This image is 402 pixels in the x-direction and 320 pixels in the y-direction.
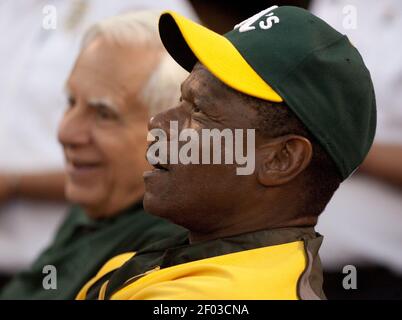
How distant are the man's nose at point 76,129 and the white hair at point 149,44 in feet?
0.56

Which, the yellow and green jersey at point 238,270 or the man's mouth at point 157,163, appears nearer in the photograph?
the yellow and green jersey at point 238,270

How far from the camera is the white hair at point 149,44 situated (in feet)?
8.59

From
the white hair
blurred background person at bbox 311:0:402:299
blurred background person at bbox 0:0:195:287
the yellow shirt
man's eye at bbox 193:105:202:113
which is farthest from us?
blurred background person at bbox 0:0:195:287

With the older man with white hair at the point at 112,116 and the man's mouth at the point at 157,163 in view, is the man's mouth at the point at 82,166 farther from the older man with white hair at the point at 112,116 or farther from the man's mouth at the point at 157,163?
the man's mouth at the point at 157,163

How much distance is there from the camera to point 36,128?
11.6 feet

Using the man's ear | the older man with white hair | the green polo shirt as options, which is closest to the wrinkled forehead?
the man's ear

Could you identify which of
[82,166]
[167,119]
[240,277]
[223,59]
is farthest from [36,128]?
[240,277]

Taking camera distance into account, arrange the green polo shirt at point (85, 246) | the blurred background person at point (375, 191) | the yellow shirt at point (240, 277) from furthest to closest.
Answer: the blurred background person at point (375, 191)
the green polo shirt at point (85, 246)
the yellow shirt at point (240, 277)

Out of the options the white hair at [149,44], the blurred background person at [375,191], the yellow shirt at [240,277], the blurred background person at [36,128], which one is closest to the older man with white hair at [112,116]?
the white hair at [149,44]

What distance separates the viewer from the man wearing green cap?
1.69 m

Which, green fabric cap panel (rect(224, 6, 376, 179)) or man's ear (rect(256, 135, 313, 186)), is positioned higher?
green fabric cap panel (rect(224, 6, 376, 179))

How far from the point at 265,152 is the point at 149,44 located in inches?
39.8

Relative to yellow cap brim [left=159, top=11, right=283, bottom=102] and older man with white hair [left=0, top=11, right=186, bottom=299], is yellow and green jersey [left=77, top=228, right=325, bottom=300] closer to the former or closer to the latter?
yellow cap brim [left=159, top=11, right=283, bottom=102]

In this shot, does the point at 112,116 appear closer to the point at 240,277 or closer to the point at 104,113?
the point at 104,113
